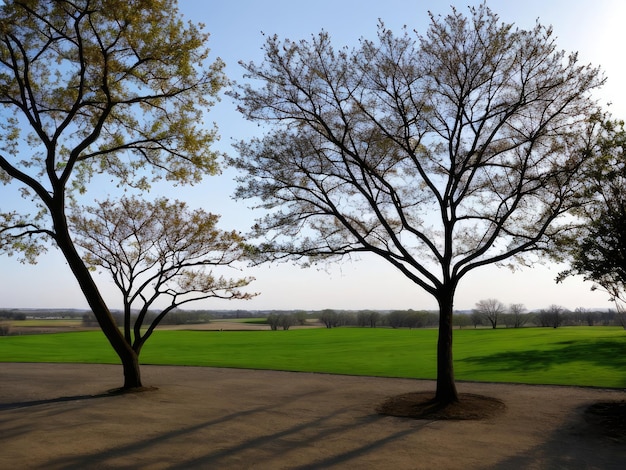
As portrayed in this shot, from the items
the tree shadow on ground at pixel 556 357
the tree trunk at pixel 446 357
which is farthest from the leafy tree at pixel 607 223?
the tree shadow on ground at pixel 556 357

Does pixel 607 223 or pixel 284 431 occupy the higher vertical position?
pixel 607 223

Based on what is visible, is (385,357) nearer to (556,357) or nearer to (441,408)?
(556,357)

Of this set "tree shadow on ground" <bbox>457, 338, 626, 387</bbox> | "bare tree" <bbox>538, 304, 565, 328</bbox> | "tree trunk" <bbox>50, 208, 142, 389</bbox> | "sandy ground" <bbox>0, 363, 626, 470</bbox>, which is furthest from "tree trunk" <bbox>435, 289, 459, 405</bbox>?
"bare tree" <bbox>538, 304, 565, 328</bbox>

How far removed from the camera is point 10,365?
24297mm

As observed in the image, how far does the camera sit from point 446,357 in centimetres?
1284

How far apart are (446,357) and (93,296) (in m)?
10.7

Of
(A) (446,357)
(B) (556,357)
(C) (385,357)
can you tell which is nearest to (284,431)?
(A) (446,357)

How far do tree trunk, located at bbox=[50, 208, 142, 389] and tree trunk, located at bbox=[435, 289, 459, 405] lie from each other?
969cm

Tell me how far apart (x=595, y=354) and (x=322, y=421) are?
1934cm

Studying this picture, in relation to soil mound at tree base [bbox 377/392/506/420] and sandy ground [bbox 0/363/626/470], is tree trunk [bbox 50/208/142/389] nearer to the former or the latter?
sandy ground [bbox 0/363/626/470]

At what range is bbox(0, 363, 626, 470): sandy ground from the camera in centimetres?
800

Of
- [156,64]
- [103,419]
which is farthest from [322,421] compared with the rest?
[156,64]

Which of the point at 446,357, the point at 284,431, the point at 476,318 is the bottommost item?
the point at 284,431

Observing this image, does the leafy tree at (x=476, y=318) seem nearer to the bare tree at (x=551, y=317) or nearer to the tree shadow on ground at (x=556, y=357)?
the bare tree at (x=551, y=317)
